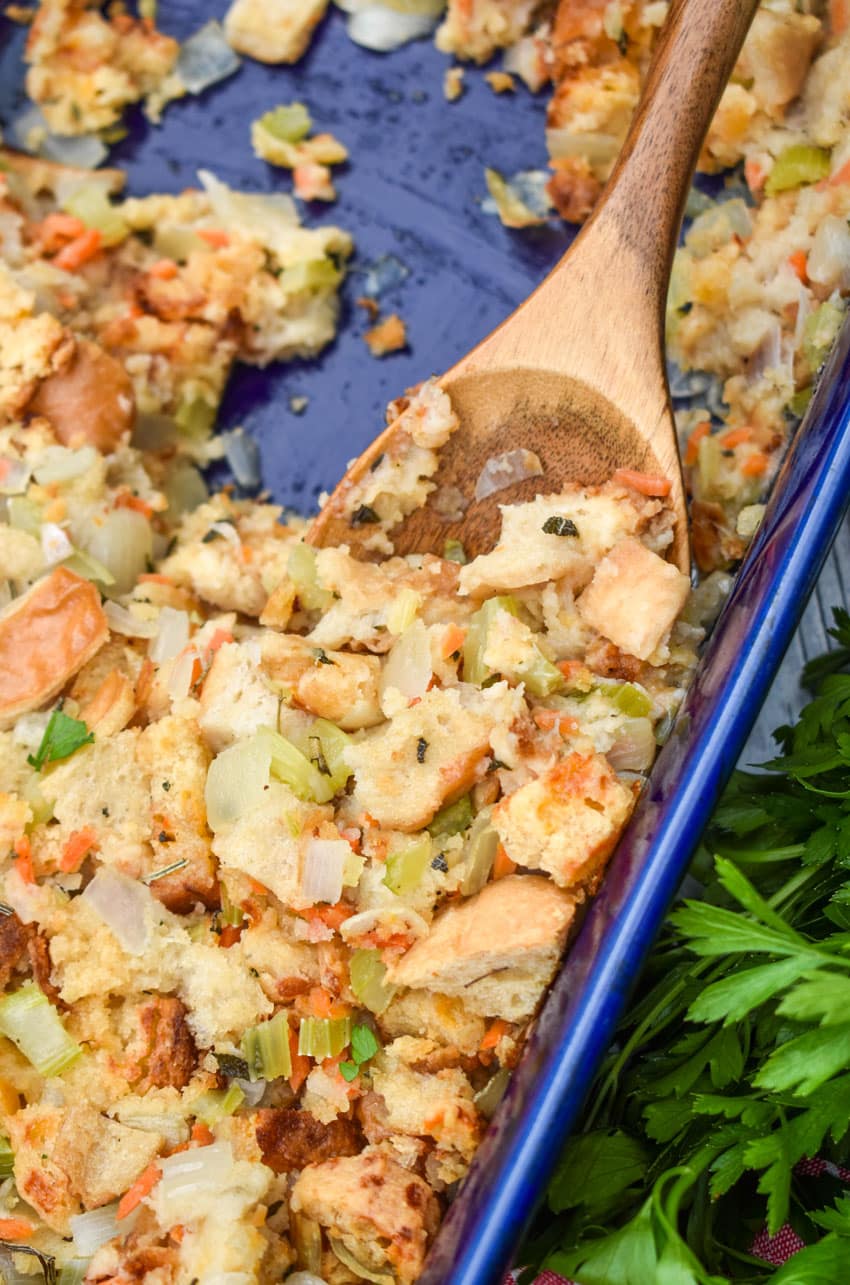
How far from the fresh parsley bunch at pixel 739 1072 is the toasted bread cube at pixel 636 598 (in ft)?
1.04

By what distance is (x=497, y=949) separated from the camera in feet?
5.73

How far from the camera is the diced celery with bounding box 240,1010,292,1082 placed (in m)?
1.97

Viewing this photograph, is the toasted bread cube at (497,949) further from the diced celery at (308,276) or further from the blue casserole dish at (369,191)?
the diced celery at (308,276)

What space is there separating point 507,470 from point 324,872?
0.80 metres

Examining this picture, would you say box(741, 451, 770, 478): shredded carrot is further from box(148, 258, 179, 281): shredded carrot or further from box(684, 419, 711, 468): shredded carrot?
box(148, 258, 179, 281): shredded carrot

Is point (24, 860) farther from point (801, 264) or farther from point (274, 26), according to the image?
point (274, 26)

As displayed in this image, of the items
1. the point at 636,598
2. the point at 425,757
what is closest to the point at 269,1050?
the point at 425,757

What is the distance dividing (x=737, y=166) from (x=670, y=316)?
1.18 ft

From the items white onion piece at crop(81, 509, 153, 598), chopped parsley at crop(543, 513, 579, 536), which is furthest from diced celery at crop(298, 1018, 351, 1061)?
white onion piece at crop(81, 509, 153, 598)

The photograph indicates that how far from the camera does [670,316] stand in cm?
257

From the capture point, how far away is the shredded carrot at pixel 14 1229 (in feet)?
6.38

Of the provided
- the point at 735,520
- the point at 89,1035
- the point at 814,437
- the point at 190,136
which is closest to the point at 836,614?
the point at 735,520

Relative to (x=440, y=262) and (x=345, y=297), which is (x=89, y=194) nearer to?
(x=345, y=297)

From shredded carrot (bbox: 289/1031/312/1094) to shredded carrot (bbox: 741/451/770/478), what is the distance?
50.6 inches
